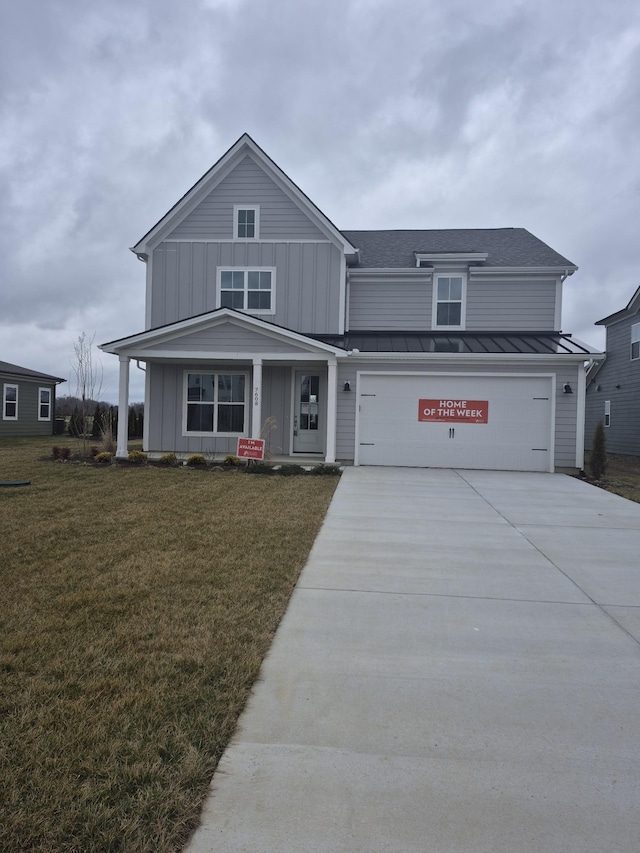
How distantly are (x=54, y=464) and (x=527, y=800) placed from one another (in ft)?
40.6

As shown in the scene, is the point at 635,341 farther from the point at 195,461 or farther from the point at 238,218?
the point at 195,461

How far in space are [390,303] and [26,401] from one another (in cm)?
1788

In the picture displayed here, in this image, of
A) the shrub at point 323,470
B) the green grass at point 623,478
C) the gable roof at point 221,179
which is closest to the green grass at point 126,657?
the shrub at point 323,470

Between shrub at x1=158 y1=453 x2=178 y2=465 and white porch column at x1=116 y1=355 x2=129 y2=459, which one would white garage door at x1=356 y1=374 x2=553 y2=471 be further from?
white porch column at x1=116 y1=355 x2=129 y2=459

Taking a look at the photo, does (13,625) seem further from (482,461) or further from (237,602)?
(482,461)

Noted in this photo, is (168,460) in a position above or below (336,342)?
below

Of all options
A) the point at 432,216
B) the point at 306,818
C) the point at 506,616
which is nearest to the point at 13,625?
the point at 306,818

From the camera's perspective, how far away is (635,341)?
19266 millimetres

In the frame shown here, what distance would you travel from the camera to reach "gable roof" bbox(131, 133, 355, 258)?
13742 millimetres

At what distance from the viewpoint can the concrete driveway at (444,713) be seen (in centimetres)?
196

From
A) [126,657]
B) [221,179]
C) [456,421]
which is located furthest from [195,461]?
[126,657]

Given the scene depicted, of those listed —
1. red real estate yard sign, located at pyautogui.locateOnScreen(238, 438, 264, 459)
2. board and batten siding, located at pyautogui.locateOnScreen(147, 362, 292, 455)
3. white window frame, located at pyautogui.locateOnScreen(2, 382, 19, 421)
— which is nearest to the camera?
red real estate yard sign, located at pyautogui.locateOnScreen(238, 438, 264, 459)

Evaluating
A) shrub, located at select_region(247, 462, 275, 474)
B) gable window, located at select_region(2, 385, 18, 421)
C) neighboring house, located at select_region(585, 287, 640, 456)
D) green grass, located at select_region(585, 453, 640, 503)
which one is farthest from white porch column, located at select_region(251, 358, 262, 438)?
gable window, located at select_region(2, 385, 18, 421)

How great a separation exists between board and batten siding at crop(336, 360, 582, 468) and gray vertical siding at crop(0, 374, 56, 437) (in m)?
16.8
